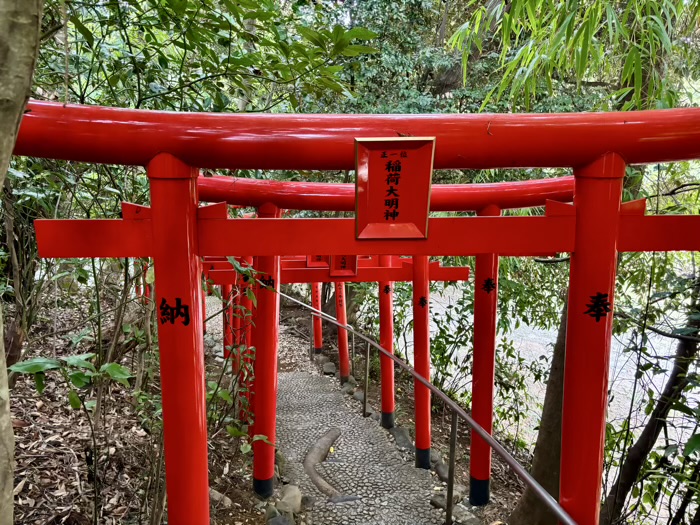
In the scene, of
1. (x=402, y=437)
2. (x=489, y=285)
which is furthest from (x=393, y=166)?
(x=402, y=437)

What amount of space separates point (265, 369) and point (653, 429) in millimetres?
2872

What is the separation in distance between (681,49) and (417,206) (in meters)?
2.39

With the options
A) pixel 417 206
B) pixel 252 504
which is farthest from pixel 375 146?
pixel 252 504

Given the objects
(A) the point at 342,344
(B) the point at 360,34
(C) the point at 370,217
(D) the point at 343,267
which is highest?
(B) the point at 360,34

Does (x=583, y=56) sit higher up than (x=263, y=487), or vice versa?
(x=583, y=56)

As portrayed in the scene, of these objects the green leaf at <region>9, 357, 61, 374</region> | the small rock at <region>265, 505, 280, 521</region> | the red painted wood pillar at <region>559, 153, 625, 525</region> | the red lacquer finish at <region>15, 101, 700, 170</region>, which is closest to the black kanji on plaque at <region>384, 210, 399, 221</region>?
the red lacquer finish at <region>15, 101, 700, 170</region>

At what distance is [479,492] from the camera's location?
4199 millimetres

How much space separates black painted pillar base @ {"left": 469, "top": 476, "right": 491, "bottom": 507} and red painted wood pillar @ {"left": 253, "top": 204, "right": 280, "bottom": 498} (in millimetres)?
1848

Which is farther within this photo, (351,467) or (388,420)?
(388,420)

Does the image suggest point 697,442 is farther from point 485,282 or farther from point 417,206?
point 485,282

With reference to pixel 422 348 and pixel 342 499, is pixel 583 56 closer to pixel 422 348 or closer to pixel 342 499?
pixel 422 348

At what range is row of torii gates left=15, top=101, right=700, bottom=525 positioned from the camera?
1.78 meters

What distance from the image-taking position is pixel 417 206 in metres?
1.87

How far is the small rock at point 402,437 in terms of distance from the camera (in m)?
5.61
